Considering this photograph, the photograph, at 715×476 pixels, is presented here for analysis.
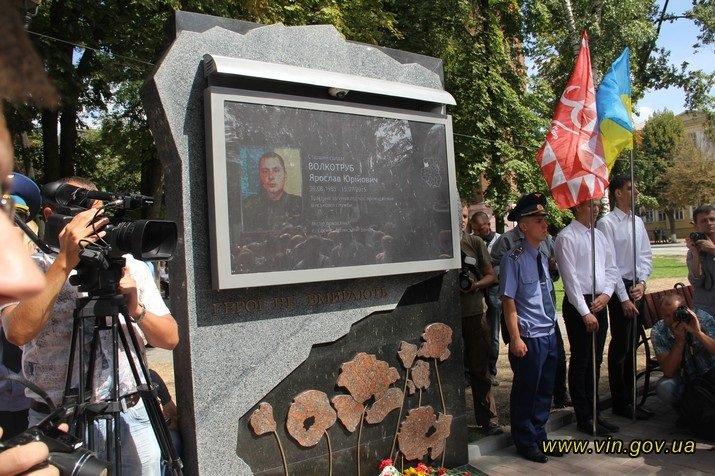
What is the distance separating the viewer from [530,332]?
14.1ft

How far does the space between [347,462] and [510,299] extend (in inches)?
65.6

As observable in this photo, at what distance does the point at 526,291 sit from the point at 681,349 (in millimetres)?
1437

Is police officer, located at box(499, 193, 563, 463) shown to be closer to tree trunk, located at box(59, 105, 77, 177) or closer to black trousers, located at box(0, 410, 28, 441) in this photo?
black trousers, located at box(0, 410, 28, 441)

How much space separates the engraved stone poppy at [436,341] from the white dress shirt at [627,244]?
7.01 ft

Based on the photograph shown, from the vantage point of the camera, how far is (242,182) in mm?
3131

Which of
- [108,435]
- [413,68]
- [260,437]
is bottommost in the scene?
[260,437]

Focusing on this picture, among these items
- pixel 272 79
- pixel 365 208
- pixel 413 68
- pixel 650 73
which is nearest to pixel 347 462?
pixel 365 208

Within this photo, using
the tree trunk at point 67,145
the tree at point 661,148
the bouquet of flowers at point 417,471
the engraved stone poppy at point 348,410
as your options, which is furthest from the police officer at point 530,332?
the tree at point 661,148

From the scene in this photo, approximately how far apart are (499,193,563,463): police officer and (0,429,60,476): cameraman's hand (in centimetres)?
358

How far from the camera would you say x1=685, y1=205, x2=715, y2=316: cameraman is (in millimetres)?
5215

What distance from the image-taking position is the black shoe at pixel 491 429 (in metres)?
4.70

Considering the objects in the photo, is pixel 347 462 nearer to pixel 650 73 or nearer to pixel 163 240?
pixel 163 240

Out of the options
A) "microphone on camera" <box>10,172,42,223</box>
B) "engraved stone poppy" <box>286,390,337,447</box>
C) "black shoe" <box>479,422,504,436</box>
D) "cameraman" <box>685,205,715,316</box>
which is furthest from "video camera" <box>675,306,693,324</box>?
"microphone on camera" <box>10,172,42,223</box>

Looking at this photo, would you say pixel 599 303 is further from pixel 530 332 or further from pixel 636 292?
pixel 530 332
